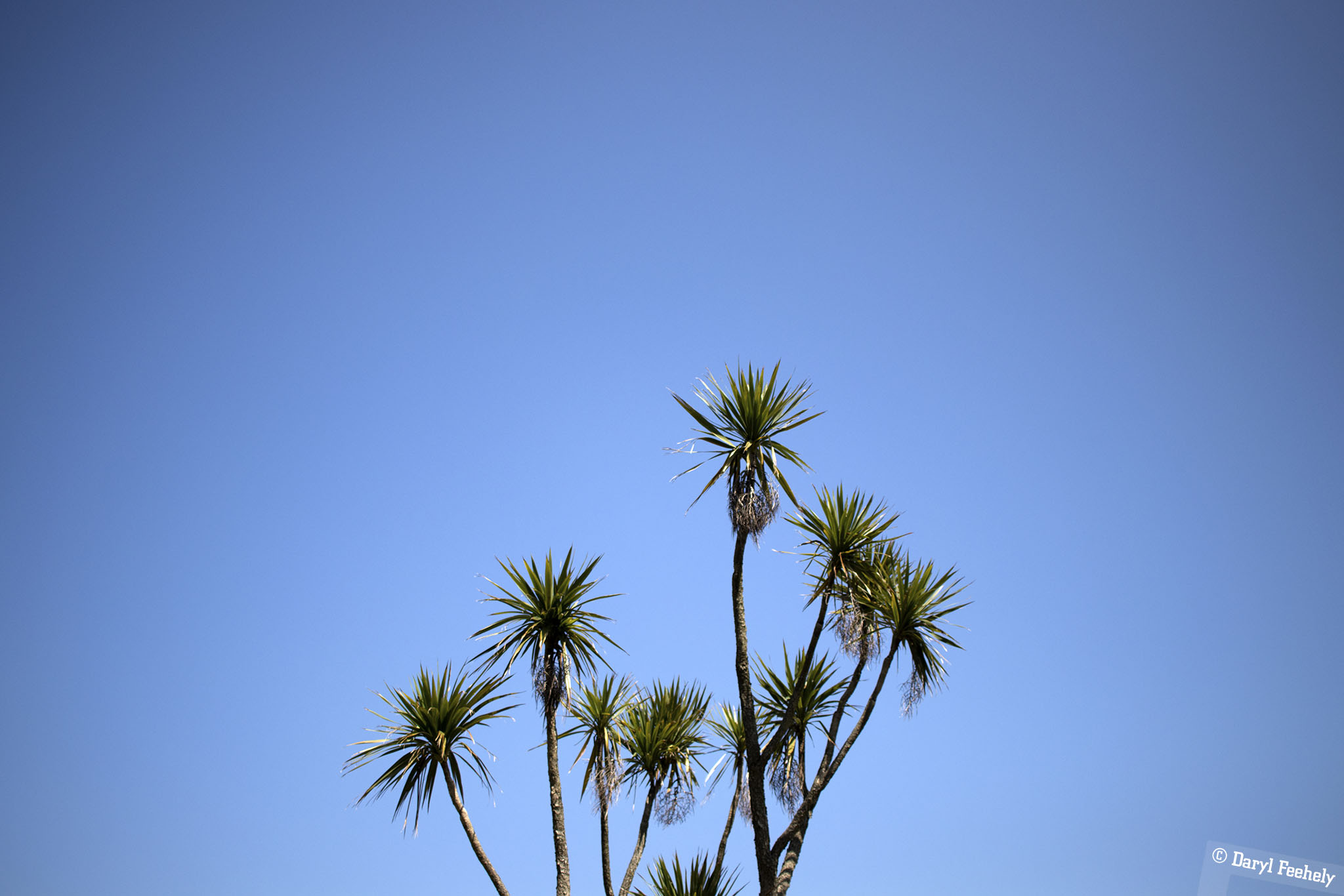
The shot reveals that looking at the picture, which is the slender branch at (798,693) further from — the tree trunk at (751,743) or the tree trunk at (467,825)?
the tree trunk at (467,825)

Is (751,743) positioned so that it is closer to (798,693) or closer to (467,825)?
(798,693)

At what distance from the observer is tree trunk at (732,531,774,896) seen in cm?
1609

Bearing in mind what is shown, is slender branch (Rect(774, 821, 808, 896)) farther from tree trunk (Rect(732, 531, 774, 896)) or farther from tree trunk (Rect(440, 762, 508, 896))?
tree trunk (Rect(440, 762, 508, 896))

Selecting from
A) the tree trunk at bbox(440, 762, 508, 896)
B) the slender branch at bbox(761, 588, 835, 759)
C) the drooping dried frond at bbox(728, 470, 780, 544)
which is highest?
the drooping dried frond at bbox(728, 470, 780, 544)

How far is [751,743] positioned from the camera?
1644 centimetres

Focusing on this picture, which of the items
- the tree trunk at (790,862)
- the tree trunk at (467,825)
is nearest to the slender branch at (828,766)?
the tree trunk at (790,862)

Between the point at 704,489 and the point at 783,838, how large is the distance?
19.5 ft

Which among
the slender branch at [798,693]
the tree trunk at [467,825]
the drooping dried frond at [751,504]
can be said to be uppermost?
the drooping dried frond at [751,504]

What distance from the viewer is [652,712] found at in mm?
18656

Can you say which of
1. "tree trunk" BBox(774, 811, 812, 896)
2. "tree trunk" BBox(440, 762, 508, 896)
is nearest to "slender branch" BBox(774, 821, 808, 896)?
"tree trunk" BBox(774, 811, 812, 896)

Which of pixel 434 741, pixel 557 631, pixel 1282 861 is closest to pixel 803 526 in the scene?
pixel 557 631

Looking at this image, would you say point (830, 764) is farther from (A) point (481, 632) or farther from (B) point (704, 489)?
(A) point (481, 632)

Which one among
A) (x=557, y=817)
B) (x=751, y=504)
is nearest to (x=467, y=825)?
(x=557, y=817)

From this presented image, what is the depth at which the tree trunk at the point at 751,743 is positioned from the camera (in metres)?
16.1
